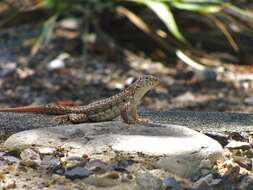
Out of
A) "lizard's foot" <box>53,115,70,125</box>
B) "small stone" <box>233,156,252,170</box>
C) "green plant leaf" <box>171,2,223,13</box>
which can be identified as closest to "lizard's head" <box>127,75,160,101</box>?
"lizard's foot" <box>53,115,70,125</box>

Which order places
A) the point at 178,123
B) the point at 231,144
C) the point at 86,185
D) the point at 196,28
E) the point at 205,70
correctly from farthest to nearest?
the point at 196,28
the point at 205,70
the point at 178,123
the point at 231,144
the point at 86,185

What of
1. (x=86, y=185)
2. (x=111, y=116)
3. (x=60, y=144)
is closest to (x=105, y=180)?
(x=86, y=185)

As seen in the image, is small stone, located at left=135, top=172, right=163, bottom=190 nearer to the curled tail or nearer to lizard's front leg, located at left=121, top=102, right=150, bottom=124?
lizard's front leg, located at left=121, top=102, right=150, bottom=124

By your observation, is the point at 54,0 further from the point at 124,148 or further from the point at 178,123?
the point at 124,148

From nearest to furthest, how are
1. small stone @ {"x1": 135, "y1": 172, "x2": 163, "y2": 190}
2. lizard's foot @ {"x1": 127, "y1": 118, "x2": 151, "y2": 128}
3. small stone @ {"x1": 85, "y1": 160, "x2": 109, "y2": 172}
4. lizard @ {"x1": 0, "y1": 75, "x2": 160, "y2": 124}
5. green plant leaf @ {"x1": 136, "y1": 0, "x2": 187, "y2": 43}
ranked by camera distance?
small stone @ {"x1": 135, "y1": 172, "x2": 163, "y2": 190} → small stone @ {"x1": 85, "y1": 160, "x2": 109, "y2": 172} → lizard's foot @ {"x1": 127, "y1": 118, "x2": 151, "y2": 128} → lizard @ {"x1": 0, "y1": 75, "x2": 160, "y2": 124} → green plant leaf @ {"x1": 136, "y1": 0, "x2": 187, "y2": 43}

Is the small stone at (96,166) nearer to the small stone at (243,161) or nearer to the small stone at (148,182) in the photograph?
the small stone at (148,182)

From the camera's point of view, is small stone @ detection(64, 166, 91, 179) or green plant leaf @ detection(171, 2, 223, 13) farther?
green plant leaf @ detection(171, 2, 223, 13)

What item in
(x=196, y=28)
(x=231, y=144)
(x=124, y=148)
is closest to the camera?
(x=124, y=148)
